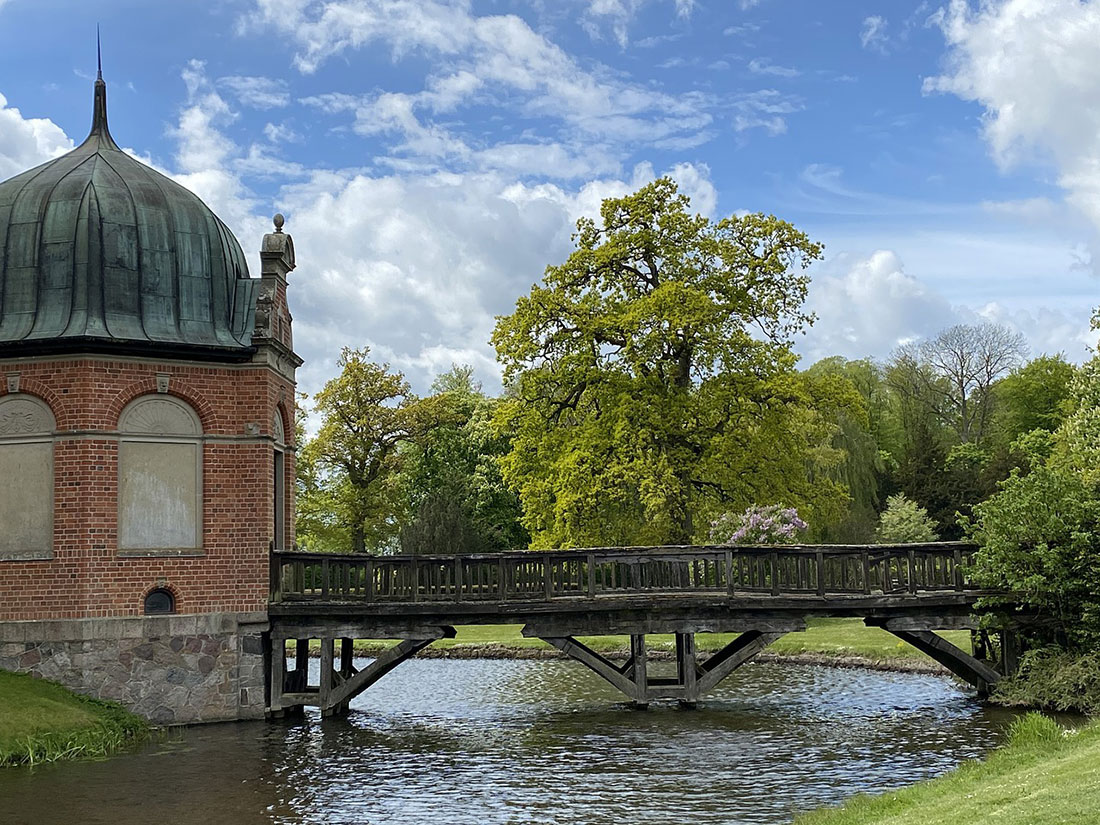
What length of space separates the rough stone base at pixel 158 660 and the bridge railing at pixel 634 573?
1.22 m

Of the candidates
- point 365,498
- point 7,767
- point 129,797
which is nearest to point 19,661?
point 7,767

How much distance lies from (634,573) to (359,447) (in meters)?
31.2

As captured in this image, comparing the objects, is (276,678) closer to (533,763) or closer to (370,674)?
(370,674)

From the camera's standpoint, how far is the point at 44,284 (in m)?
20.5

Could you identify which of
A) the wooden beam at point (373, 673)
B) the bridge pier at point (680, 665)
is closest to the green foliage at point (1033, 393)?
the bridge pier at point (680, 665)

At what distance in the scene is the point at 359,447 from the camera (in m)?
50.7

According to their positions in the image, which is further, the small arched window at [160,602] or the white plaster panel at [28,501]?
the small arched window at [160,602]

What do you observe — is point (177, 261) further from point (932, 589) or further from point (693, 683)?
point (932, 589)

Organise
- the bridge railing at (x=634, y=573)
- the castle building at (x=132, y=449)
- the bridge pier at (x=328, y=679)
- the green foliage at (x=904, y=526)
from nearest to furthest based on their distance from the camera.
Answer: the castle building at (x=132, y=449) < the bridge railing at (x=634, y=573) < the bridge pier at (x=328, y=679) < the green foliage at (x=904, y=526)

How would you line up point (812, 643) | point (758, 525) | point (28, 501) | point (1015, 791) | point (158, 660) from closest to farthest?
point (1015, 791) < point (158, 660) < point (28, 501) < point (758, 525) < point (812, 643)

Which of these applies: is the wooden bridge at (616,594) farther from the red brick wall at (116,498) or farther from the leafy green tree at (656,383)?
the leafy green tree at (656,383)

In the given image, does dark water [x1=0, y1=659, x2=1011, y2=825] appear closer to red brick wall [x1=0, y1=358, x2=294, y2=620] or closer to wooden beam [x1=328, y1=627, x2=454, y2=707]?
wooden beam [x1=328, y1=627, x2=454, y2=707]

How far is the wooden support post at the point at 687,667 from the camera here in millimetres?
21578

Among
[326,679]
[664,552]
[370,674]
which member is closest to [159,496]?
[326,679]
